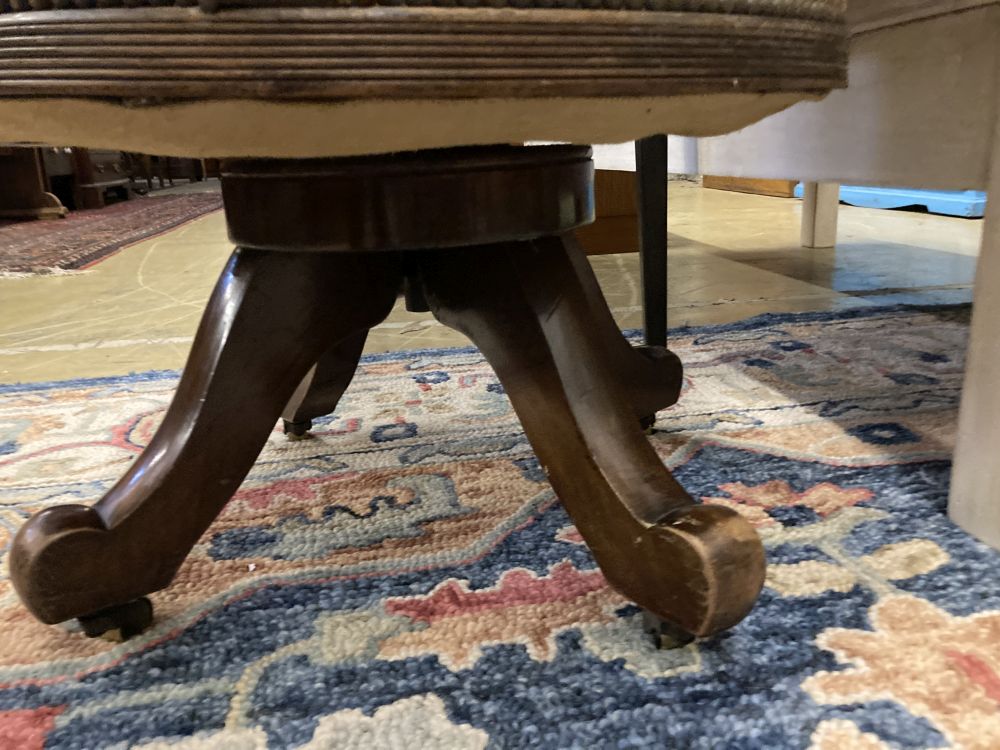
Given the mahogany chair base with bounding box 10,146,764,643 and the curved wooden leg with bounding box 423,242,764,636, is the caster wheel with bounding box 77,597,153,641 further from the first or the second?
the curved wooden leg with bounding box 423,242,764,636

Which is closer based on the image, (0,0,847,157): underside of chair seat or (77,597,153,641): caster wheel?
(0,0,847,157): underside of chair seat

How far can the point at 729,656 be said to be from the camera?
40 cm

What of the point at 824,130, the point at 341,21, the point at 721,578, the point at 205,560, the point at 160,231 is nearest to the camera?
the point at 341,21

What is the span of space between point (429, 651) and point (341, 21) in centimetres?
31

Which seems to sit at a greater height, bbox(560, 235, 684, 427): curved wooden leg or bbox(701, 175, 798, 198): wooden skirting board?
bbox(560, 235, 684, 427): curved wooden leg

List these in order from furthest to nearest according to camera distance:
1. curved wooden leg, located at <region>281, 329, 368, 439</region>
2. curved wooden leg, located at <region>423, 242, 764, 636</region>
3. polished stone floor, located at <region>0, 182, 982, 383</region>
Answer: polished stone floor, located at <region>0, 182, 982, 383</region> → curved wooden leg, located at <region>281, 329, 368, 439</region> → curved wooden leg, located at <region>423, 242, 764, 636</region>

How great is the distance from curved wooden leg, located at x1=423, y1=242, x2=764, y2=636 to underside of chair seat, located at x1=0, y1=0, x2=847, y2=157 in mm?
145

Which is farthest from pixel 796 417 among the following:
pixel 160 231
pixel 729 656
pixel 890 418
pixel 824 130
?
pixel 160 231

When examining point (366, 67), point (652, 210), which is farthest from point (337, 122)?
point (652, 210)

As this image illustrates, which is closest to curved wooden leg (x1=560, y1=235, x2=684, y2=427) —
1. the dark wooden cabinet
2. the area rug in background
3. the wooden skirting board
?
the area rug in background

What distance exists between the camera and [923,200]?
2.36m

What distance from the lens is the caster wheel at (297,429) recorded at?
74 centimetres

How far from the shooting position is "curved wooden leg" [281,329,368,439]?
27.7 inches

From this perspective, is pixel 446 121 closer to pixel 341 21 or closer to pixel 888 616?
pixel 341 21
